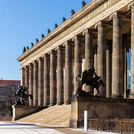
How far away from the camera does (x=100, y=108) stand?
3756cm

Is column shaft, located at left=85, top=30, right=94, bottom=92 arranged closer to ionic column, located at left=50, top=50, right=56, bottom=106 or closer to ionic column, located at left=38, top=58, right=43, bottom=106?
ionic column, located at left=50, top=50, right=56, bottom=106

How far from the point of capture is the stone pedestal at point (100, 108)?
36406 millimetres

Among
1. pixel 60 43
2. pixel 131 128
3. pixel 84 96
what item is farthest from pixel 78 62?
pixel 131 128

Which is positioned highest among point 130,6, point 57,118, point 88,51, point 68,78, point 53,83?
point 130,6

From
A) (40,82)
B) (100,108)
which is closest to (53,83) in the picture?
(40,82)

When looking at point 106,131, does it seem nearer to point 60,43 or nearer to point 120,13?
point 120,13

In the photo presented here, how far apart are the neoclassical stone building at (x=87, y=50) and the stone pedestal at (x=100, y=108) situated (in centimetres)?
247

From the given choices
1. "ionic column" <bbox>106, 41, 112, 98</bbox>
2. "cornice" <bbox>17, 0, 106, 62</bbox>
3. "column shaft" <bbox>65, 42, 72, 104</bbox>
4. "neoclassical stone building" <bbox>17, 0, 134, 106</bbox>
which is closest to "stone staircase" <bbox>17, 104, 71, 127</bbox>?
"column shaft" <bbox>65, 42, 72, 104</bbox>

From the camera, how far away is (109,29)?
55188 millimetres

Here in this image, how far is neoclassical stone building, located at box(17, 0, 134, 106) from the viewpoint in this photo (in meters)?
43.7

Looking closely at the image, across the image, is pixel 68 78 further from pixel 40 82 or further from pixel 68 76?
pixel 40 82

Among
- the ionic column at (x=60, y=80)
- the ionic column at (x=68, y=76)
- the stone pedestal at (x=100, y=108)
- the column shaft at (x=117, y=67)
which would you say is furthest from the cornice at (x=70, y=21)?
the stone pedestal at (x=100, y=108)

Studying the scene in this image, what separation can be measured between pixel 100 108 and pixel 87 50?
1577cm

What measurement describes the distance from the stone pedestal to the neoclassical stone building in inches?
97.2
